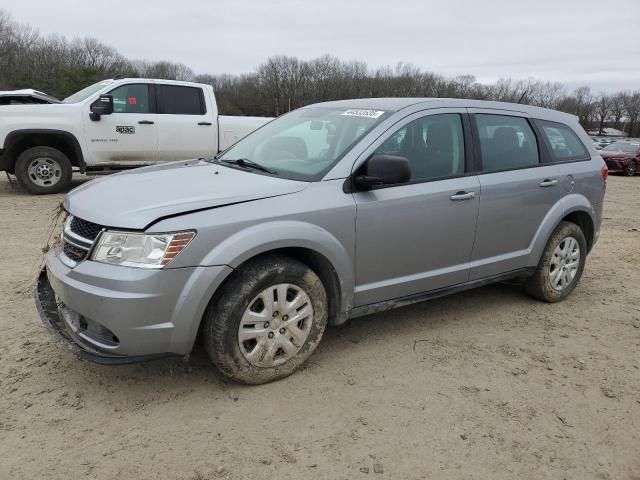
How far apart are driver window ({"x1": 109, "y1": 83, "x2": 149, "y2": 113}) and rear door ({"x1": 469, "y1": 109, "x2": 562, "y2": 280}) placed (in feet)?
22.7

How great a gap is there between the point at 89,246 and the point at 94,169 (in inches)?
Result: 279

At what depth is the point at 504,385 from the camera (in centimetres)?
335

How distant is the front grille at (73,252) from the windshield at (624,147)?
23781 mm

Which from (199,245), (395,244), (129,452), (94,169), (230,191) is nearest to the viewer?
(129,452)

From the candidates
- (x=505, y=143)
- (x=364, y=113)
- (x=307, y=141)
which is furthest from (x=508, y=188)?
(x=307, y=141)

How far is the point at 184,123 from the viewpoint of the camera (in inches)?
380

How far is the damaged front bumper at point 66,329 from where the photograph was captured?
2.81 metres

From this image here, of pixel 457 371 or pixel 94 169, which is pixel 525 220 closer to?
pixel 457 371

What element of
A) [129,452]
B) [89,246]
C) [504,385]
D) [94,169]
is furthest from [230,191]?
[94,169]

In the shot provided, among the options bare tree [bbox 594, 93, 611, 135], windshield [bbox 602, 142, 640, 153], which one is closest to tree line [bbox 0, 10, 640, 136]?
bare tree [bbox 594, 93, 611, 135]

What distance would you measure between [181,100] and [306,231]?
744cm

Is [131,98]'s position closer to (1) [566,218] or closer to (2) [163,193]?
(2) [163,193]

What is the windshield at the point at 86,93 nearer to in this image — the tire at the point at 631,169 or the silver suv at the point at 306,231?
the silver suv at the point at 306,231

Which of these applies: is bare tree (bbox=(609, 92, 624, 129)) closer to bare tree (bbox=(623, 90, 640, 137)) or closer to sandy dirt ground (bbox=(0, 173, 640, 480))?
bare tree (bbox=(623, 90, 640, 137))
